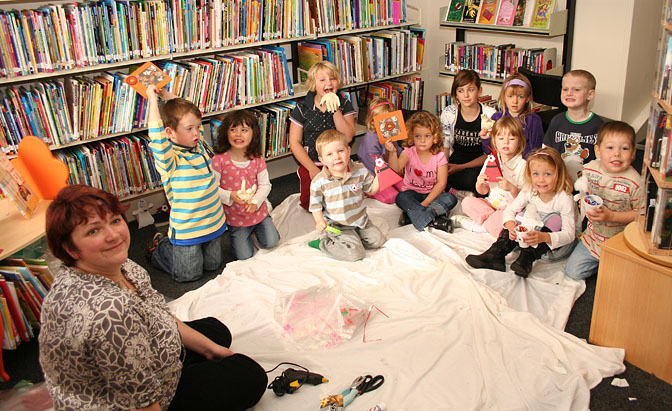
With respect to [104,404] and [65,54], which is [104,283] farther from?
[65,54]

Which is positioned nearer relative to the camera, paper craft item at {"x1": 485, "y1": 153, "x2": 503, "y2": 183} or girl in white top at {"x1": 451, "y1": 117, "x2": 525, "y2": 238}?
girl in white top at {"x1": 451, "y1": 117, "x2": 525, "y2": 238}

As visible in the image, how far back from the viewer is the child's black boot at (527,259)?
119 inches

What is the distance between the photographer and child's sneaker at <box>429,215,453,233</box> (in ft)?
11.8

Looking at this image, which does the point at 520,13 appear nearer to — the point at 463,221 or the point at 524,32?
the point at 524,32

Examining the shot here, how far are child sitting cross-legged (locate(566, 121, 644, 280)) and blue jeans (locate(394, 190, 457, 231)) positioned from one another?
0.94 m

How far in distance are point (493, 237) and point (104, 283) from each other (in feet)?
8.03

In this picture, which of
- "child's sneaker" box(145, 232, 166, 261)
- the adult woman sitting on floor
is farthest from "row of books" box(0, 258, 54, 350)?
the adult woman sitting on floor

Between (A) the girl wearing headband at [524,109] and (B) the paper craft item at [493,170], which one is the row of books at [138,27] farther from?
(B) the paper craft item at [493,170]

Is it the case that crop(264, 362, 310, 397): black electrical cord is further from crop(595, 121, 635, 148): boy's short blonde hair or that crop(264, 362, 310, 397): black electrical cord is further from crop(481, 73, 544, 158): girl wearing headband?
crop(481, 73, 544, 158): girl wearing headband

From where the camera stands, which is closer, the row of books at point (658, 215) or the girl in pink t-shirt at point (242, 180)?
the row of books at point (658, 215)

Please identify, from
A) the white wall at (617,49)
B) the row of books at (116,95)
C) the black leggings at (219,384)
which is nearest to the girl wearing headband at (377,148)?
the row of books at (116,95)

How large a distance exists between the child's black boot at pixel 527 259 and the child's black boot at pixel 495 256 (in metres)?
0.07

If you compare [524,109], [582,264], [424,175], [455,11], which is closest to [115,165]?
[424,175]

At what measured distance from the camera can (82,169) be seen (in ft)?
11.7
